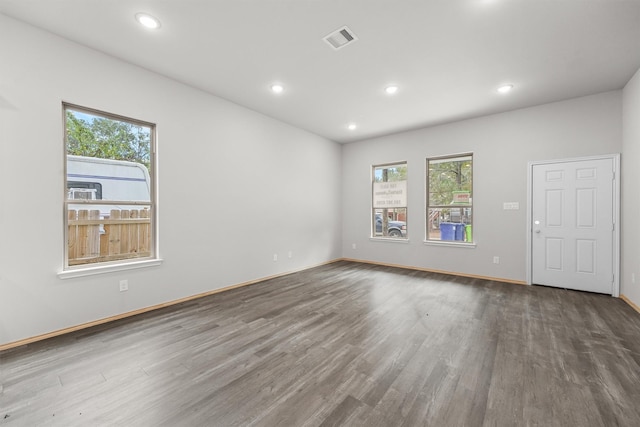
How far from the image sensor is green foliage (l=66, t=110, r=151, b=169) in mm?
2834

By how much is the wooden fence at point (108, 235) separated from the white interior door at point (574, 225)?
19.3ft

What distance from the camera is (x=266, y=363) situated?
212cm

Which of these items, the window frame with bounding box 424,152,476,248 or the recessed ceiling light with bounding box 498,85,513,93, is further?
the window frame with bounding box 424,152,476,248

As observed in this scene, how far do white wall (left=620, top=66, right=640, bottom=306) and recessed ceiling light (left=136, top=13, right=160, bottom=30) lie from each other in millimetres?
5440

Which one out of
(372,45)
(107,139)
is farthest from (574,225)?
(107,139)

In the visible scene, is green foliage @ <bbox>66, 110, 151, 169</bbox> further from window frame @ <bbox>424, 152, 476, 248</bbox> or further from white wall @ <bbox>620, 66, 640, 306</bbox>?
white wall @ <bbox>620, 66, 640, 306</bbox>

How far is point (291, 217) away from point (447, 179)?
3224 millimetres

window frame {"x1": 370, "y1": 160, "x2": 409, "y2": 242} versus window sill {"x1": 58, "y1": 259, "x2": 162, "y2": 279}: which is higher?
window frame {"x1": 370, "y1": 160, "x2": 409, "y2": 242}

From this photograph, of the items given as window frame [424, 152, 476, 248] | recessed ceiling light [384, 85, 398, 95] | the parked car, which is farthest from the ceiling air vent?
the parked car

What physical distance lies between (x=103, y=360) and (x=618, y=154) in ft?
21.6

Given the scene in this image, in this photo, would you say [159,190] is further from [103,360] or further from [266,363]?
[266,363]

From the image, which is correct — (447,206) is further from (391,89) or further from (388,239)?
(391,89)

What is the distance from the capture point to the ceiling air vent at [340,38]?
2589 mm

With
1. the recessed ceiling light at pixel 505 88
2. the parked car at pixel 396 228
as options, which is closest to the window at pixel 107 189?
the parked car at pixel 396 228
